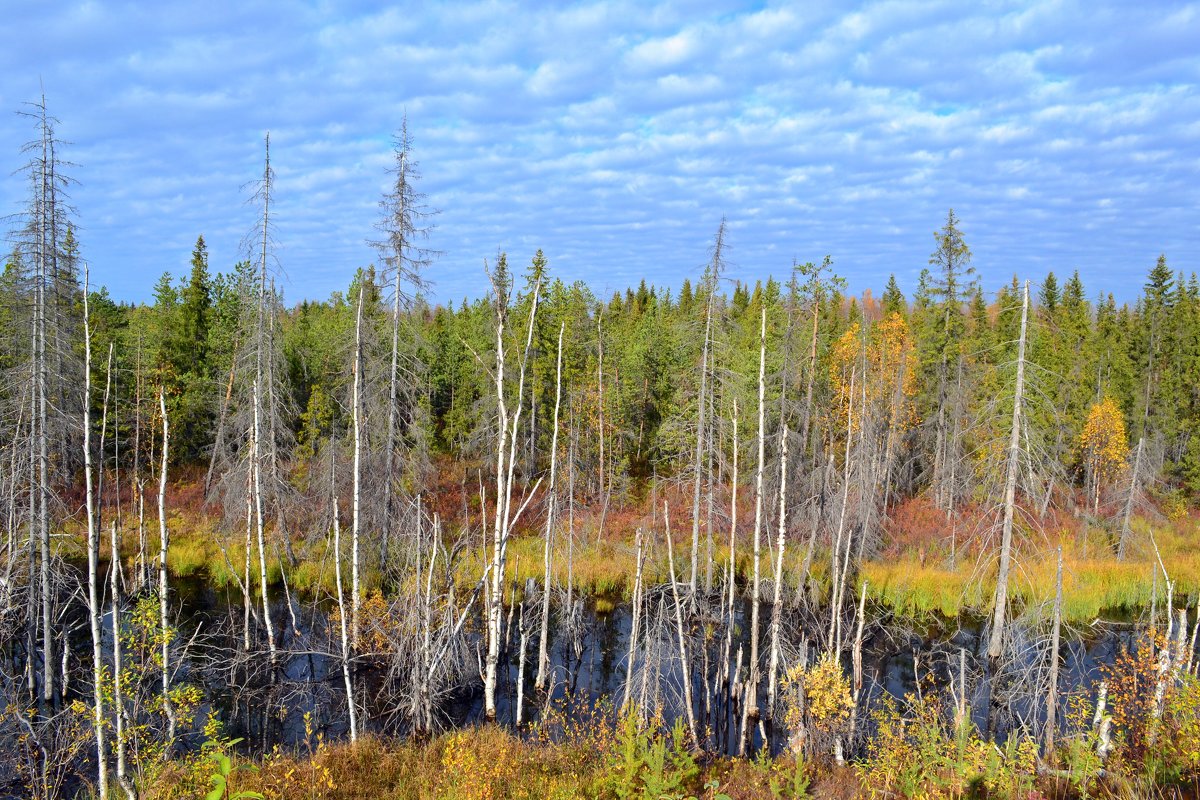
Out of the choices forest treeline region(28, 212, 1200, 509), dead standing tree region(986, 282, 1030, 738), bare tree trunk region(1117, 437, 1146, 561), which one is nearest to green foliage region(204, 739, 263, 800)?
forest treeline region(28, 212, 1200, 509)

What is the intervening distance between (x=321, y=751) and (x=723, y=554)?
59.6 ft

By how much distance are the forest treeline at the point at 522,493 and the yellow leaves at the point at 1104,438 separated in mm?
175

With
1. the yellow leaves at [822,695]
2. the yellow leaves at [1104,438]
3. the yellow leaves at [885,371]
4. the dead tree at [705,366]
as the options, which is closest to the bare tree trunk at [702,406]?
the dead tree at [705,366]

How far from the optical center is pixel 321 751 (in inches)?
433

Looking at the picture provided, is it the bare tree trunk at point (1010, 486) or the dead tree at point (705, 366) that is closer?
the bare tree trunk at point (1010, 486)

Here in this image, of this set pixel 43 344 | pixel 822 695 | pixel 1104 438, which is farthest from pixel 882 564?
pixel 43 344

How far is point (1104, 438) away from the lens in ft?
117

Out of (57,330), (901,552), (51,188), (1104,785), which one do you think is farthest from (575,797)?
(901,552)

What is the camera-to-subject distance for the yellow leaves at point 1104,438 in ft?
115

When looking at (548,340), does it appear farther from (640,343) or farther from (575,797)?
(575,797)

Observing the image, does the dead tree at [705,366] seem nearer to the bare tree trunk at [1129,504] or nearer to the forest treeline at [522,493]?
the forest treeline at [522,493]

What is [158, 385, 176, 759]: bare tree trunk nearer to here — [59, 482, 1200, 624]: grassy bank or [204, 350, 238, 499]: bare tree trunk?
[204, 350, 238, 499]: bare tree trunk

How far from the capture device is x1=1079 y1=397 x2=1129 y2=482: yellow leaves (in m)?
34.9

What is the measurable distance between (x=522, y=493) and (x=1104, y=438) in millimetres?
31464
